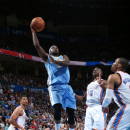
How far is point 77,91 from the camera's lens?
23.7 m

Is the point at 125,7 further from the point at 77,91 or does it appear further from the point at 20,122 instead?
the point at 20,122

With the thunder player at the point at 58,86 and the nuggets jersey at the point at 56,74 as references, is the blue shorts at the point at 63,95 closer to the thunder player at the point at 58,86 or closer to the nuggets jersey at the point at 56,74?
the thunder player at the point at 58,86

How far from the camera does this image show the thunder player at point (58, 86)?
411 centimetres

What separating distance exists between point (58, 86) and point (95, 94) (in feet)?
3.97

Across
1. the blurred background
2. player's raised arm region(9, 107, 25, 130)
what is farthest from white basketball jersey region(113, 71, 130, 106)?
the blurred background

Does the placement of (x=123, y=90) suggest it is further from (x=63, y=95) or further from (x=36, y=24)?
(x=36, y=24)

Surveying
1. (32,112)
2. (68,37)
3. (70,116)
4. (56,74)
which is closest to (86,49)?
(68,37)

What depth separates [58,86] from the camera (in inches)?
168

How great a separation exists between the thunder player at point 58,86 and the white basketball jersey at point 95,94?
911 millimetres

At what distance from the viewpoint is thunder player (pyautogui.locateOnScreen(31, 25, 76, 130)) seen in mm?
4113

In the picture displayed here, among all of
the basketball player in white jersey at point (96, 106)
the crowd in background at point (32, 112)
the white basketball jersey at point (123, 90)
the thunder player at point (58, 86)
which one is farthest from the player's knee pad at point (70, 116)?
the crowd in background at point (32, 112)

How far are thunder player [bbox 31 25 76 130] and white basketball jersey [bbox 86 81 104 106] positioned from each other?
0.91 metres

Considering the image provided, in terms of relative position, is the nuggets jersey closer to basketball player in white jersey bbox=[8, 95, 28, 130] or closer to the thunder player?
the thunder player

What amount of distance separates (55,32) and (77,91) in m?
10.6
